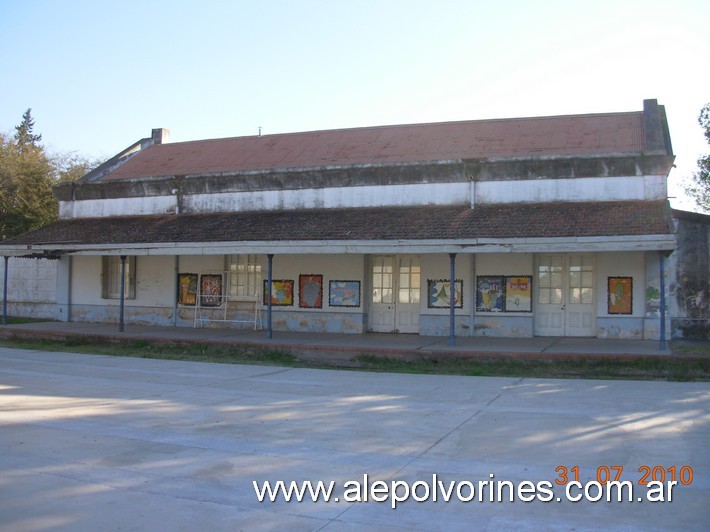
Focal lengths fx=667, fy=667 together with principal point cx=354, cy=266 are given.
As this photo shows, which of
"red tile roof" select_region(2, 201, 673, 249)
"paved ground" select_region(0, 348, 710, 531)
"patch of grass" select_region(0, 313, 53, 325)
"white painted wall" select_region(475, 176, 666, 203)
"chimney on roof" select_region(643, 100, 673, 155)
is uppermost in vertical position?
"chimney on roof" select_region(643, 100, 673, 155)

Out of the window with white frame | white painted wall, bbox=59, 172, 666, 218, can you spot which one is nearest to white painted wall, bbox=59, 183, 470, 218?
white painted wall, bbox=59, 172, 666, 218

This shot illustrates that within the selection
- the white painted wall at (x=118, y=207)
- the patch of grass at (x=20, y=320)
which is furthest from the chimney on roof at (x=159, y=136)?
the patch of grass at (x=20, y=320)

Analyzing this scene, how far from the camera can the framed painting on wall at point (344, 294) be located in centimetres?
1880

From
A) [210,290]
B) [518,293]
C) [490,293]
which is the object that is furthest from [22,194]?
[518,293]

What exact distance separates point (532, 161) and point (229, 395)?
10262mm

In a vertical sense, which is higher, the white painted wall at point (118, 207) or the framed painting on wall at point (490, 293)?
the white painted wall at point (118, 207)

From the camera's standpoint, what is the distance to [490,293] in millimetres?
17438

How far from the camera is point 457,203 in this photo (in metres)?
17.8

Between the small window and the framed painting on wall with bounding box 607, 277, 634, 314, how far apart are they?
47.7ft

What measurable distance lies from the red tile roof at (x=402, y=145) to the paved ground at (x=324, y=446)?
8.82 metres

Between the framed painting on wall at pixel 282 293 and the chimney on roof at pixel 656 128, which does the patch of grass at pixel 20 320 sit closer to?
the framed painting on wall at pixel 282 293

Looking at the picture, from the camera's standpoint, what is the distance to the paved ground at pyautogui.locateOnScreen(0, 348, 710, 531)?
204 inches

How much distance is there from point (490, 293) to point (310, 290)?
17.0ft

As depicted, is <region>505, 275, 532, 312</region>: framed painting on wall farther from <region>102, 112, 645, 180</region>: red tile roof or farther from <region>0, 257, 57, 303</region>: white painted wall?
<region>0, 257, 57, 303</region>: white painted wall
